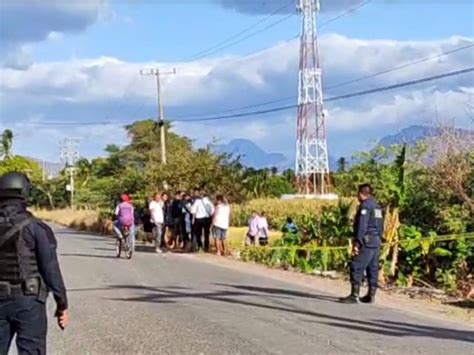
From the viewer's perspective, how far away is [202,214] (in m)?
29.7

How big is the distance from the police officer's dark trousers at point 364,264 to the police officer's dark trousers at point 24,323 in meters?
9.17

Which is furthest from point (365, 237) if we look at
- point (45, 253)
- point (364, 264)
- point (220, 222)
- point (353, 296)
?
point (220, 222)

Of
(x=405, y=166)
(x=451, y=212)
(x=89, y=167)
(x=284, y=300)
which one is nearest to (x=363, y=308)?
(x=284, y=300)

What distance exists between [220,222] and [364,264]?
1293 centimetres

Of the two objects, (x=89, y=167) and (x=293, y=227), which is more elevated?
(x=89, y=167)

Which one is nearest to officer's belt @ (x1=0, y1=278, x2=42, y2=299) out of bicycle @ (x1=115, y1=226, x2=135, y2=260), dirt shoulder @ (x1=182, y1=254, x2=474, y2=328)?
dirt shoulder @ (x1=182, y1=254, x2=474, y2=328)

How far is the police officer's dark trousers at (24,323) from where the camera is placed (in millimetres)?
7199

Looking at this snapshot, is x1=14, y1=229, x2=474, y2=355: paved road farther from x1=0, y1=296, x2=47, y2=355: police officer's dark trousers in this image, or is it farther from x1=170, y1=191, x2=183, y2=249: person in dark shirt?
x1=170, y1=191, x2=183, y2=249: person in dark shirt

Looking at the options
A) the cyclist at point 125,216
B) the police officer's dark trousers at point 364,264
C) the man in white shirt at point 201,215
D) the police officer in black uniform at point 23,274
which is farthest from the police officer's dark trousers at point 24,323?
the man in white shirt at point 201,215

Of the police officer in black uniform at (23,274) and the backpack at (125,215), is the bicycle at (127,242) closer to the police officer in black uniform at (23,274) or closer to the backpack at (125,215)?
the backpack at (125,215)

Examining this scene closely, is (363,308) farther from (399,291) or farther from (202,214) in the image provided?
(202,214)

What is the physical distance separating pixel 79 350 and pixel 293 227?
16.8m

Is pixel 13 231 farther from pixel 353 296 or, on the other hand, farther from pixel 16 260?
pixel 353 296

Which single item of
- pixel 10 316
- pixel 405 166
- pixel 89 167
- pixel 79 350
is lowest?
pixel 79 350
